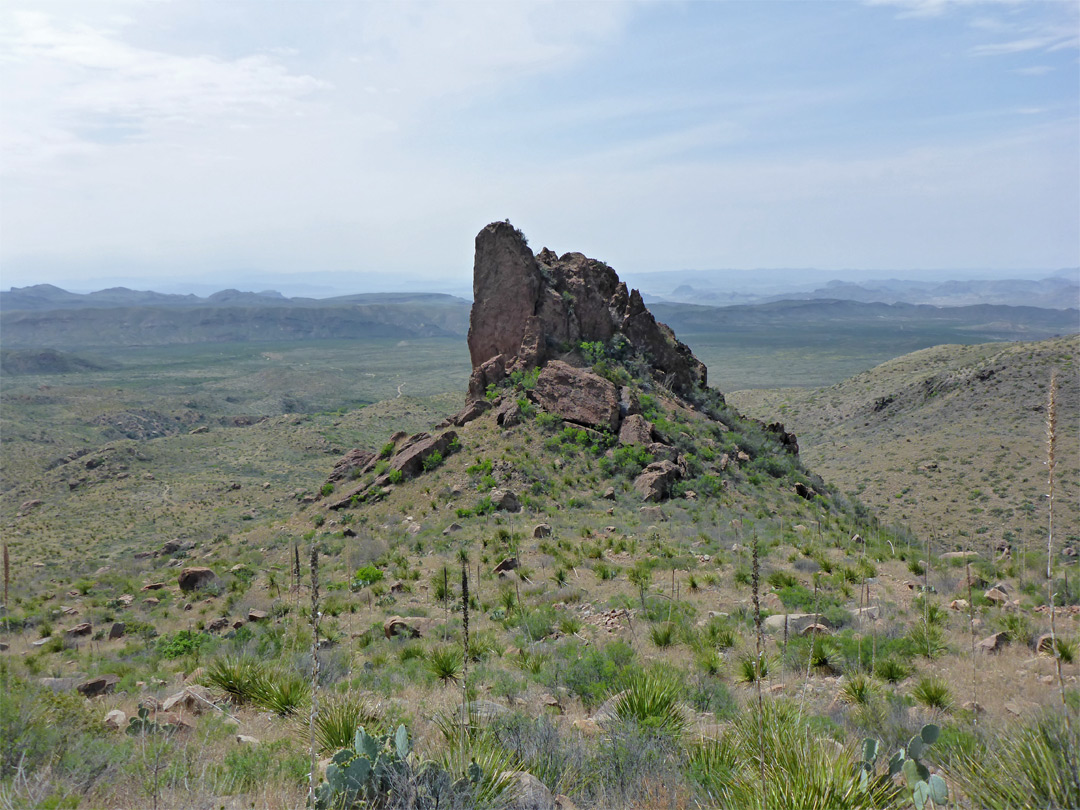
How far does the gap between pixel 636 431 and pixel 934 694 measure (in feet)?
48.2

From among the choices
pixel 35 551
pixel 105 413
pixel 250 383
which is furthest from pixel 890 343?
pixel 35 551

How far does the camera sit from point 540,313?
957 inches

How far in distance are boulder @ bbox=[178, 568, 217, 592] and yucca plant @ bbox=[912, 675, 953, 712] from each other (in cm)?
1518

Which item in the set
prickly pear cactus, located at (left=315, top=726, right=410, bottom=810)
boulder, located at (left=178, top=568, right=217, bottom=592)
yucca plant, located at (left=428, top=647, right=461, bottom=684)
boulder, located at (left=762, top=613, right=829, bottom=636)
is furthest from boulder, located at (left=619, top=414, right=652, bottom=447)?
prickly pear cactus, located at (left=315, top=726, right=410, bottom=810)

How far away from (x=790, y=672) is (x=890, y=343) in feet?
556

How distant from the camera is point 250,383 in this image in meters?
103

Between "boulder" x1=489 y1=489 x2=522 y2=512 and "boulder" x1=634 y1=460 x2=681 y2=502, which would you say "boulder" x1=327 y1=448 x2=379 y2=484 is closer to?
"boulder" x1=489 y1=489 x2=522 y2=512

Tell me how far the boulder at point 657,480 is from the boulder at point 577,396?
253cm

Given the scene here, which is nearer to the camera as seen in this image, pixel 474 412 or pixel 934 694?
pixel 934 694

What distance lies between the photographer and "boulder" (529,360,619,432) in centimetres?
→ 2161

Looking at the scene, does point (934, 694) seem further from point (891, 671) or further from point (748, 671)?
point (748, 671)

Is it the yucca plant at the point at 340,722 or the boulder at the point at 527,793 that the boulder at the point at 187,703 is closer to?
the yucca plant at the point at 340,722

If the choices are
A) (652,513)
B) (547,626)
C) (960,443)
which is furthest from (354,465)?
(960,443)

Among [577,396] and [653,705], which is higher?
[577,396]
